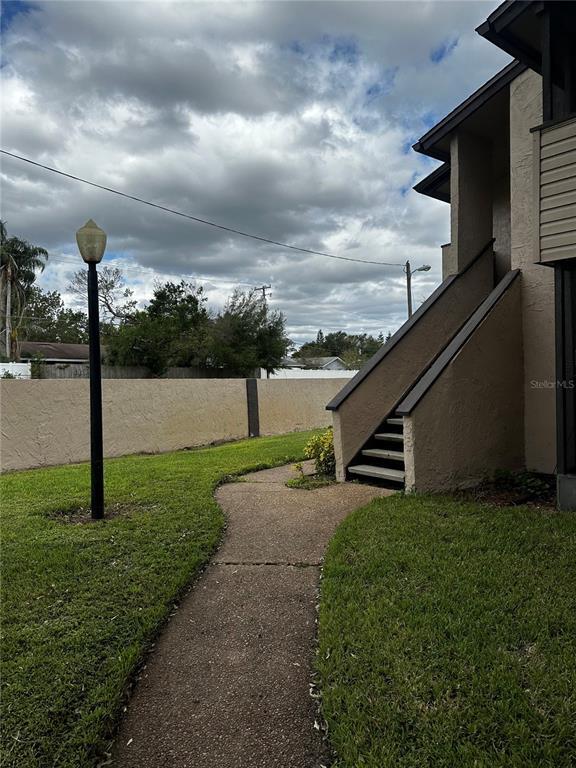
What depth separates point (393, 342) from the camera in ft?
22.0

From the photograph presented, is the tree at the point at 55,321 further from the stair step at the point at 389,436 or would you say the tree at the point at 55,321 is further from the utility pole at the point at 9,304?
the stair step at the point at 389,436

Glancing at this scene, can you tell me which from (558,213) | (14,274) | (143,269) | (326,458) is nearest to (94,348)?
(326,458)

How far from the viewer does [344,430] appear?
6434 millimetres

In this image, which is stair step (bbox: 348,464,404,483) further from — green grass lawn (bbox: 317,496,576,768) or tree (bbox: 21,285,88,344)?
tree (bbox: 21,285,88,344)

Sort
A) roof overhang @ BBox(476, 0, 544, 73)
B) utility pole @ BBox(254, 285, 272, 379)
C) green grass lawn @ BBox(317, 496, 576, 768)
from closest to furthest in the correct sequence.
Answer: green grass lawn @ BBox(317, 496, 576, 768) < roof overhang @ BBox(476, 0, 544, 73) < utility pole @ BBox(254, 285, 272, 379)

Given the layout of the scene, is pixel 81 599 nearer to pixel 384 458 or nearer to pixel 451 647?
pixel 451 647

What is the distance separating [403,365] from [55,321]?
135 ft

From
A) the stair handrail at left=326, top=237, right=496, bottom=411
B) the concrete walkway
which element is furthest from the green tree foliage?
the concrete walkway

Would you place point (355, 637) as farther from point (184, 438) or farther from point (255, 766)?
point (184, 438)

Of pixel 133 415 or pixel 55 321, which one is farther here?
pixel 55 321

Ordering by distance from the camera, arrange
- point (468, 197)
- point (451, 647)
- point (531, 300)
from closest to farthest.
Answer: point (451, 647) < point (531, 300) < point (468, 197)

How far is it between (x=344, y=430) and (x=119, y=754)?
478 cm

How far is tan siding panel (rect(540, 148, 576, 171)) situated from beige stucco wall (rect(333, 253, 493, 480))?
2.64 metres

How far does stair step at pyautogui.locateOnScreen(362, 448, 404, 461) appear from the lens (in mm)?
6057
